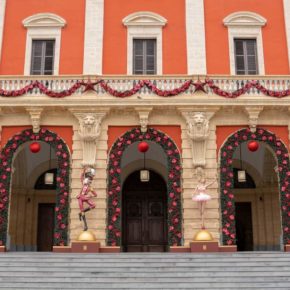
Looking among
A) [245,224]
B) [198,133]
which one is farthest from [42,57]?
[245,224]

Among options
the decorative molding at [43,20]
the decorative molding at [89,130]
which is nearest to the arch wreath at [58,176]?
the decorative molding at [89,130]

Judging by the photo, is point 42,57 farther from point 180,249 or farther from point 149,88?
point 180,249

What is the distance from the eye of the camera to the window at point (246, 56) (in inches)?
806

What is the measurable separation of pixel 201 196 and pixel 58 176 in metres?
5.73

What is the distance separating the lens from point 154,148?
21.3 meters

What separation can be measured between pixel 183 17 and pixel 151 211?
29.8 feet

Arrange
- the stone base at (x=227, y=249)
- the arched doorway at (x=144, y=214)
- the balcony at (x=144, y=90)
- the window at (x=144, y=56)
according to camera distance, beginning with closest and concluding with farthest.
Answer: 1. the stone base at (x=227, y=249)
2. the balcony at (x=144, y=90)
3. the window at (x=144, y=56)
4. the arched doorway at (x=144, y=214)

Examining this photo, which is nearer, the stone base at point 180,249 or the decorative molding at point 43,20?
the stone base at point 180,249

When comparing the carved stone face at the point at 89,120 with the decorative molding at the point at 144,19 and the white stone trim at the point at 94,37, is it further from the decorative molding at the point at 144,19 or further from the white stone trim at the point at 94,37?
the decorative molding at the point at 144,19

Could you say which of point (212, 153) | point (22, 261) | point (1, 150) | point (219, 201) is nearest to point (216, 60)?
point (212, 153)

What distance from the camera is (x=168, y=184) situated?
18.8m

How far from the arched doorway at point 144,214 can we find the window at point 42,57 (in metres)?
6.48

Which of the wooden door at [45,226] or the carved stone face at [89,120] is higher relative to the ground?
the carved stone face at [89,120]

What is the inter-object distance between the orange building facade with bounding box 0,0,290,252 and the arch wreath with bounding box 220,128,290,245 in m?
0.04
